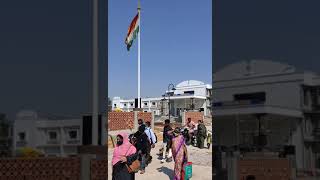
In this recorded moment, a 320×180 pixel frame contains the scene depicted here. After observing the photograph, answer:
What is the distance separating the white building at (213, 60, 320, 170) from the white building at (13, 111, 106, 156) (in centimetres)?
163

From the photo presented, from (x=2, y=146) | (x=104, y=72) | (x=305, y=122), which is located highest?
(x=104, y=72)

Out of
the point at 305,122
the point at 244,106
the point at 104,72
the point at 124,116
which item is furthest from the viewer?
the point at 124,116

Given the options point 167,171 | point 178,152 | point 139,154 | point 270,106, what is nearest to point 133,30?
point 167,171

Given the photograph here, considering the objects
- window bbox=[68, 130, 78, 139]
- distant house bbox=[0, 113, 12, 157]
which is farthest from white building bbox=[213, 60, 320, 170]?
distant house bbox=[0, 113, 12, 157]

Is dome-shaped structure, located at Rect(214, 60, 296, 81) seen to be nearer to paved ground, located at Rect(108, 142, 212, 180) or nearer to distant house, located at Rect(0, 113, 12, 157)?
distant house, located at Rect(0, 113, 12, 157)

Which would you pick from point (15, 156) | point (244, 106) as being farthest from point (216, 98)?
point (15, 156)

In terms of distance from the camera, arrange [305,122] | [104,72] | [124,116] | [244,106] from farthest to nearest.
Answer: [124,116] < [104,72] < [244,106] < [305,122]

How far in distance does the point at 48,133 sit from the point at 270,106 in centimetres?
270

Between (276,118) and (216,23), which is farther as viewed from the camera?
(216,23)

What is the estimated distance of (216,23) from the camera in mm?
4746

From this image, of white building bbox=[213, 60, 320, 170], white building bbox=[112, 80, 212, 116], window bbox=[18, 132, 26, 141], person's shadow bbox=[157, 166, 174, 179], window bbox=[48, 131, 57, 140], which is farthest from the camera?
white building bbox=[112, 80, 212, 116]

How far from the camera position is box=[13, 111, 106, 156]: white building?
470cm

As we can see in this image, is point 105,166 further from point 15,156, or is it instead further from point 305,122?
point 305,122

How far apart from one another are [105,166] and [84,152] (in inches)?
12.8
